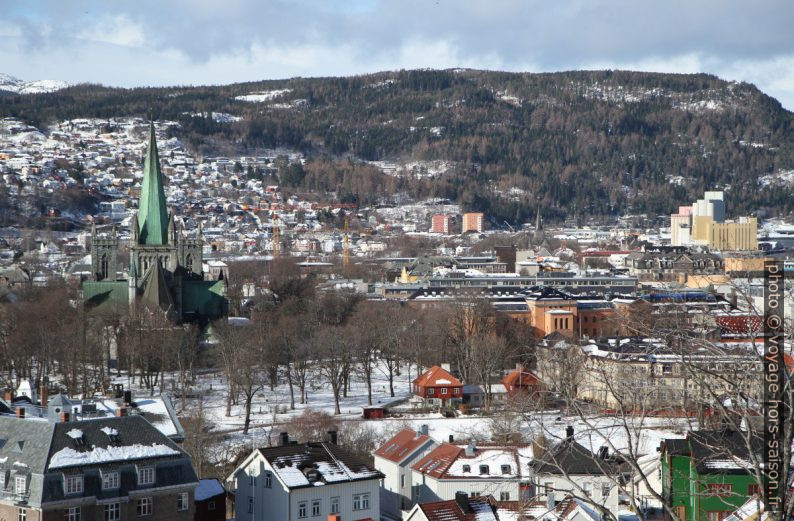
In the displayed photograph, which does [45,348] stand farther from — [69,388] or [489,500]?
[489,500]

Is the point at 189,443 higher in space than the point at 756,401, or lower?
lower

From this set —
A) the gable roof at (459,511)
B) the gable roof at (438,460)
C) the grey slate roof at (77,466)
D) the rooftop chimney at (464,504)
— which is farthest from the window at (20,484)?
the gable roof at (438,460)

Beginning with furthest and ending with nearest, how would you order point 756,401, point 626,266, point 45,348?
point 626,266, point 45,348, point 756,401

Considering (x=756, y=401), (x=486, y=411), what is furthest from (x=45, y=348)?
(x=756, y=401)

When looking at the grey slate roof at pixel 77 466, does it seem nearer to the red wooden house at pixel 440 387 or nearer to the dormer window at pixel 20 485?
the dormer window at pixel 20 485

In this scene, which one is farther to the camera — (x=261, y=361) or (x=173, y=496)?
(x=261, y=361)

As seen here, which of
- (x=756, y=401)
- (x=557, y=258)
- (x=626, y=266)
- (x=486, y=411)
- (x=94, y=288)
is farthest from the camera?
(x=557, y=258)

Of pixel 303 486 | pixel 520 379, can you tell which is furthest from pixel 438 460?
pixel 520 379

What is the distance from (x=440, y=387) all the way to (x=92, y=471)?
3541 cm

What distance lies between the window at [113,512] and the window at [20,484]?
6.82 feet

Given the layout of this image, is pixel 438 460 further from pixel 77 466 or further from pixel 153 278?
pixel 153 278

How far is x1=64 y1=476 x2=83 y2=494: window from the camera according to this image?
30.0 m

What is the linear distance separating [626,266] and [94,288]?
95671mm

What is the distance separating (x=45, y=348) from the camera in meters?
68.5
